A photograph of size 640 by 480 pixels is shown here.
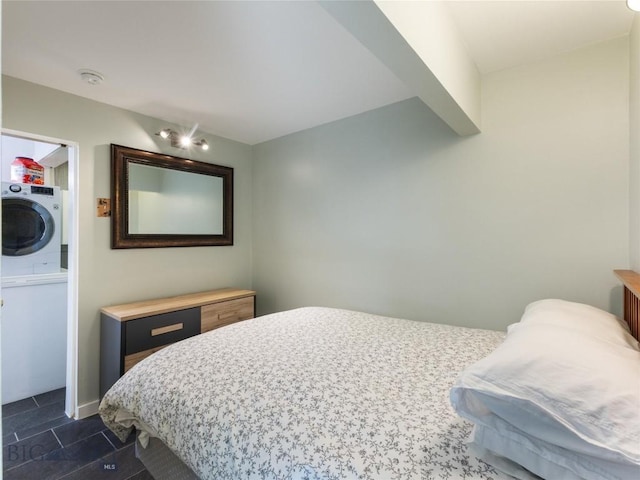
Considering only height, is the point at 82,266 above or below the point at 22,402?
above

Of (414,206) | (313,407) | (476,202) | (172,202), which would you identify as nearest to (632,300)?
(476,202)

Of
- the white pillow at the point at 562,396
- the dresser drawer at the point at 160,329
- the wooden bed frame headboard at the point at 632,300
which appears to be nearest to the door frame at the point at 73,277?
the dresser drawer at the point at 160,329

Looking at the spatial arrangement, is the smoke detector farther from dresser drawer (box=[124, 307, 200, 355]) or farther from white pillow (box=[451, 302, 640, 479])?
white pillow (box=[451, 302, 640, 479])

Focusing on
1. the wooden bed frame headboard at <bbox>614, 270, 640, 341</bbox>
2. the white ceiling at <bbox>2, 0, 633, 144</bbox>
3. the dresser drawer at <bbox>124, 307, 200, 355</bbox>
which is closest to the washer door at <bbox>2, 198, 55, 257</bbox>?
the white ceiling at <bbox>2, 0, 633, 144</bbox>

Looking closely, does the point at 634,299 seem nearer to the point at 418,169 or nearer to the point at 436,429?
the point at 436,429

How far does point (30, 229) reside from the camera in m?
3.00

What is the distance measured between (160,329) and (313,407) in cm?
175

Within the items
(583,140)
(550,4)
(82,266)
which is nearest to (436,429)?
(583,140)

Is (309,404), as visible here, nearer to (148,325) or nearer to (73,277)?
(148,325)

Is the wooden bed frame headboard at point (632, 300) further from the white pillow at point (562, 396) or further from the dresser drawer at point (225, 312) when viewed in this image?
the dresser drawer at point (225, 312)

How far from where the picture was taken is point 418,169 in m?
2.57

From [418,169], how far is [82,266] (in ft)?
8.66

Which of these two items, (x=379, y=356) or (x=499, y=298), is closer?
(x=379, y=356)

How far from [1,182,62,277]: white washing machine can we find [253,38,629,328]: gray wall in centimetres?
213
